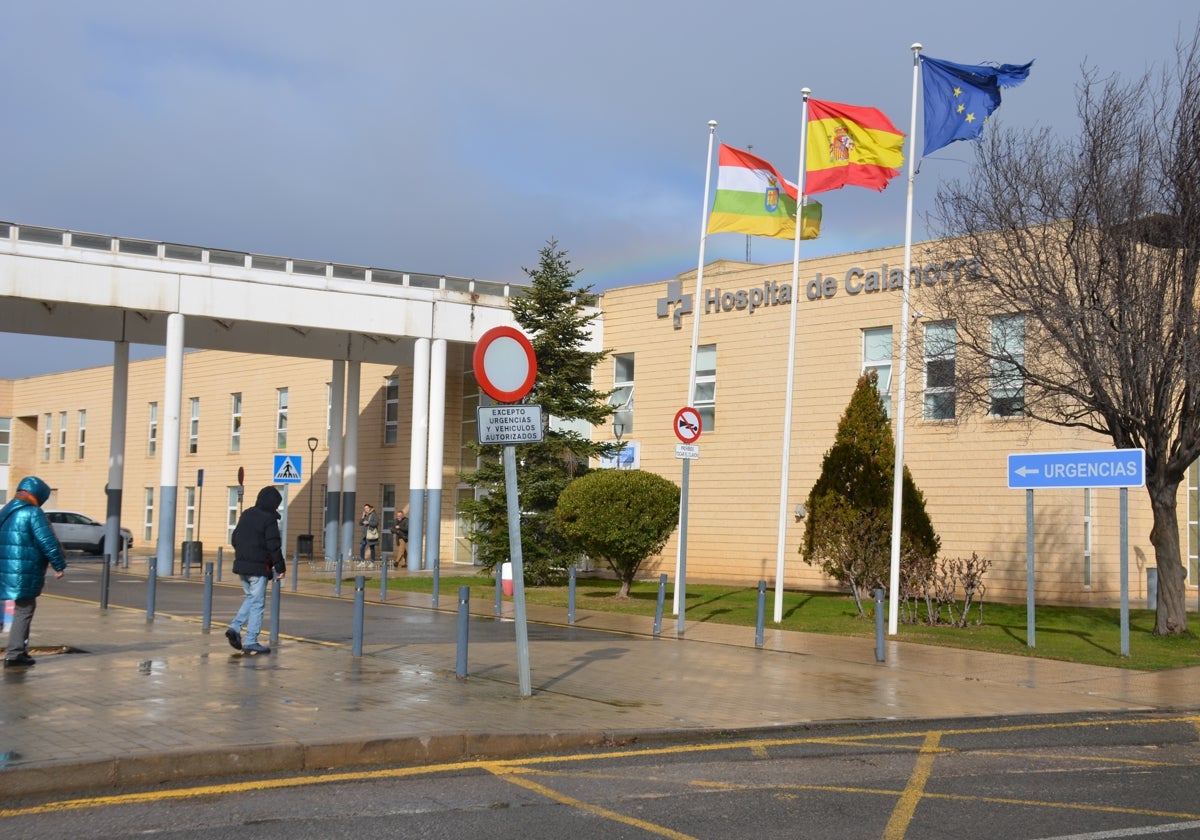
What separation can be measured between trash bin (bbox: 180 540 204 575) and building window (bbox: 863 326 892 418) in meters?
18.5

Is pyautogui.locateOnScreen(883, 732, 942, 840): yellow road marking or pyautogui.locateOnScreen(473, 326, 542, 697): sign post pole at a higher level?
pyautogui.locateOnScreen(473, 326, 542, 697): sign post pole

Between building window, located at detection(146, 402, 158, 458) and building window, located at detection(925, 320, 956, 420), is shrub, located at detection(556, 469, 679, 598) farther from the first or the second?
building window, located at detection(146, 402, 158, 458)

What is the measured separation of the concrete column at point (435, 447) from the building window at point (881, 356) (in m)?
12.7

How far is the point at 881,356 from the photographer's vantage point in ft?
96.8

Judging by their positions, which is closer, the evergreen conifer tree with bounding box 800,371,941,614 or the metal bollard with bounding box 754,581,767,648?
the metal bollard with bounding box 754,581,767,648

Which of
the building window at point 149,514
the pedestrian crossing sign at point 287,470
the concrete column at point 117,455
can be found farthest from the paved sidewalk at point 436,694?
the building window at point 149,514

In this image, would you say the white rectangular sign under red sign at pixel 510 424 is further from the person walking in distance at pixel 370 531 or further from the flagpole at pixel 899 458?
the person walking in distance at pixel 370 531

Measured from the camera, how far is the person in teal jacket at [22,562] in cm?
1198

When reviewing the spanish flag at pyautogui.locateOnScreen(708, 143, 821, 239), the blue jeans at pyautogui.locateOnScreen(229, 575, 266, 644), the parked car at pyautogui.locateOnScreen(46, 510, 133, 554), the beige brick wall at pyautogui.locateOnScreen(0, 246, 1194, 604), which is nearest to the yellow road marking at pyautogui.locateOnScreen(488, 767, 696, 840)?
the blue jeans at pyautogui.locateOnScreen(229, 575, 266, 644)

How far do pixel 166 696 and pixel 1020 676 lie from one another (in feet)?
32.3

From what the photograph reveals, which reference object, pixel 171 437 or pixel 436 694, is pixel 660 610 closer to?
pixel 436 694

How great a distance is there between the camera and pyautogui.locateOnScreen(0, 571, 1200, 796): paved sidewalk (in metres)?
8.30

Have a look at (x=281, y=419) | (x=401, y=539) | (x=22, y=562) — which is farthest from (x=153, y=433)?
(x=22, y=562)

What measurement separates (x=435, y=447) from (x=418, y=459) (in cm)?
60
